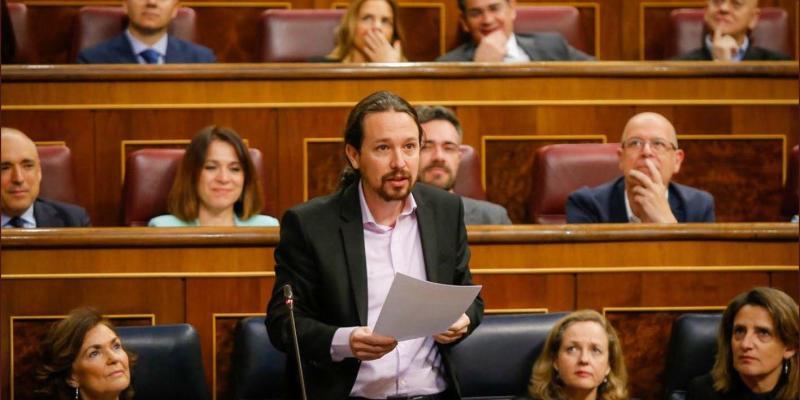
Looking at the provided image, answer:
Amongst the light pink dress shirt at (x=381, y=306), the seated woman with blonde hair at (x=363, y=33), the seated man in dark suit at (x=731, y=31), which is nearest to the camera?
the light pink dress shirt at (x=381, y=306)

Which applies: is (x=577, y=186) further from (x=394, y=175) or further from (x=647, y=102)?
(x=394, y=175)

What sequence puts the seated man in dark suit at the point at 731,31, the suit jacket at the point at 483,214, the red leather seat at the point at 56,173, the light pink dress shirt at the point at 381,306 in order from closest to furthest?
1. the light pink dress shirt at the point at 381,306
2. the suit jacket at the point at 483,214
3. the red leather seat at the point at 56,173
4. the seated man in dark suit at the point at 731,31

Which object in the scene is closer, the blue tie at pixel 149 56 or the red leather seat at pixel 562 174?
the red leather seat at pixel 562 174

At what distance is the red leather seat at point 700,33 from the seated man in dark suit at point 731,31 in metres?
0.11

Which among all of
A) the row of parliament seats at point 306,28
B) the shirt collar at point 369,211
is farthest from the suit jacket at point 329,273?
the row of parliament seats at point 306,28

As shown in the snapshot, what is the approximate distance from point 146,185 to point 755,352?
784mm

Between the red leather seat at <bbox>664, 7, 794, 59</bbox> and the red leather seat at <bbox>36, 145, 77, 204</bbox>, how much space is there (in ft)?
3.42

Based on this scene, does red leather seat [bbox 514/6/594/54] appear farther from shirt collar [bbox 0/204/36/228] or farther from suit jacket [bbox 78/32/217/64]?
shirt collar [bbox 0/204/36/228]

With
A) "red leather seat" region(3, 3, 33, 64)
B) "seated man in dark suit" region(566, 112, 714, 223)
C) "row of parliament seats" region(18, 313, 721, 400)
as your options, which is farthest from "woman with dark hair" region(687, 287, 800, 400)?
"red leather seat" region(3, 3, 33, 64)

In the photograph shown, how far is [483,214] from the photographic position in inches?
57.7

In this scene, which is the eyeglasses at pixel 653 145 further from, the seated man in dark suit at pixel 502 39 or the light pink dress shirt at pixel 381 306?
the light pink dress shirt at pixel 381 306

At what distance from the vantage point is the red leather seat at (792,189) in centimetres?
162

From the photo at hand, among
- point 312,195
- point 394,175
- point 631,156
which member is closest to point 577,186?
point 631,156

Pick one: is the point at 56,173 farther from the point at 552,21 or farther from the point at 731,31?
the point at 731,31
